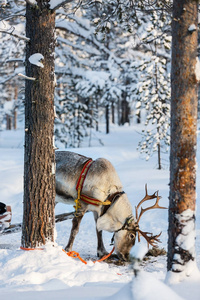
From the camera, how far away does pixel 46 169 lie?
5695 millimetres

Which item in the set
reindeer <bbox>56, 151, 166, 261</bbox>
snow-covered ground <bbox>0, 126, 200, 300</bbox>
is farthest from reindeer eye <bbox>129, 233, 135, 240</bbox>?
Result: snow-covered ground <bbox>0, 126, 200, 300</bbox>

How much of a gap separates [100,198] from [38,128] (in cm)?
189

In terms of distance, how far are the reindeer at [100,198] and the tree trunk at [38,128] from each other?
122 cm

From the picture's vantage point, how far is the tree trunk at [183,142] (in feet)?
12.6

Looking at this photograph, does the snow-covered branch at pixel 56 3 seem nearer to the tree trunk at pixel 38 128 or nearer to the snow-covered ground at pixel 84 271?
the tree trunk at pixel 38 128

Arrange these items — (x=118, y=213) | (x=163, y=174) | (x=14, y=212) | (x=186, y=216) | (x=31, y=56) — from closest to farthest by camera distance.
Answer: (x=186, y=216) → (x=31, y=56) → (x=118, y=213) → (x=14, y=212) → (x=163, y=174)

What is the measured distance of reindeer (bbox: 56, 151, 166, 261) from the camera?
6.47m

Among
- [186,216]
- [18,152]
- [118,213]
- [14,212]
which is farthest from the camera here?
[18,152]

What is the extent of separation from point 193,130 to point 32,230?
309 cm

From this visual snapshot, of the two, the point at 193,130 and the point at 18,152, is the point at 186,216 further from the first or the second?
the point at 18,152

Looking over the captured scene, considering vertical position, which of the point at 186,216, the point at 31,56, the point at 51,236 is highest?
the point at 31,56

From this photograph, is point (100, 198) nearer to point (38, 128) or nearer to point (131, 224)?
point (131, 224)

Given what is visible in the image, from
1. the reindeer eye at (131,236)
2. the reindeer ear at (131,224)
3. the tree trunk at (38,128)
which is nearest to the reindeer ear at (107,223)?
the reindeer ear at (131,224)

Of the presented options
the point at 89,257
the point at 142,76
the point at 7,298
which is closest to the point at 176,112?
the point at 7,298
